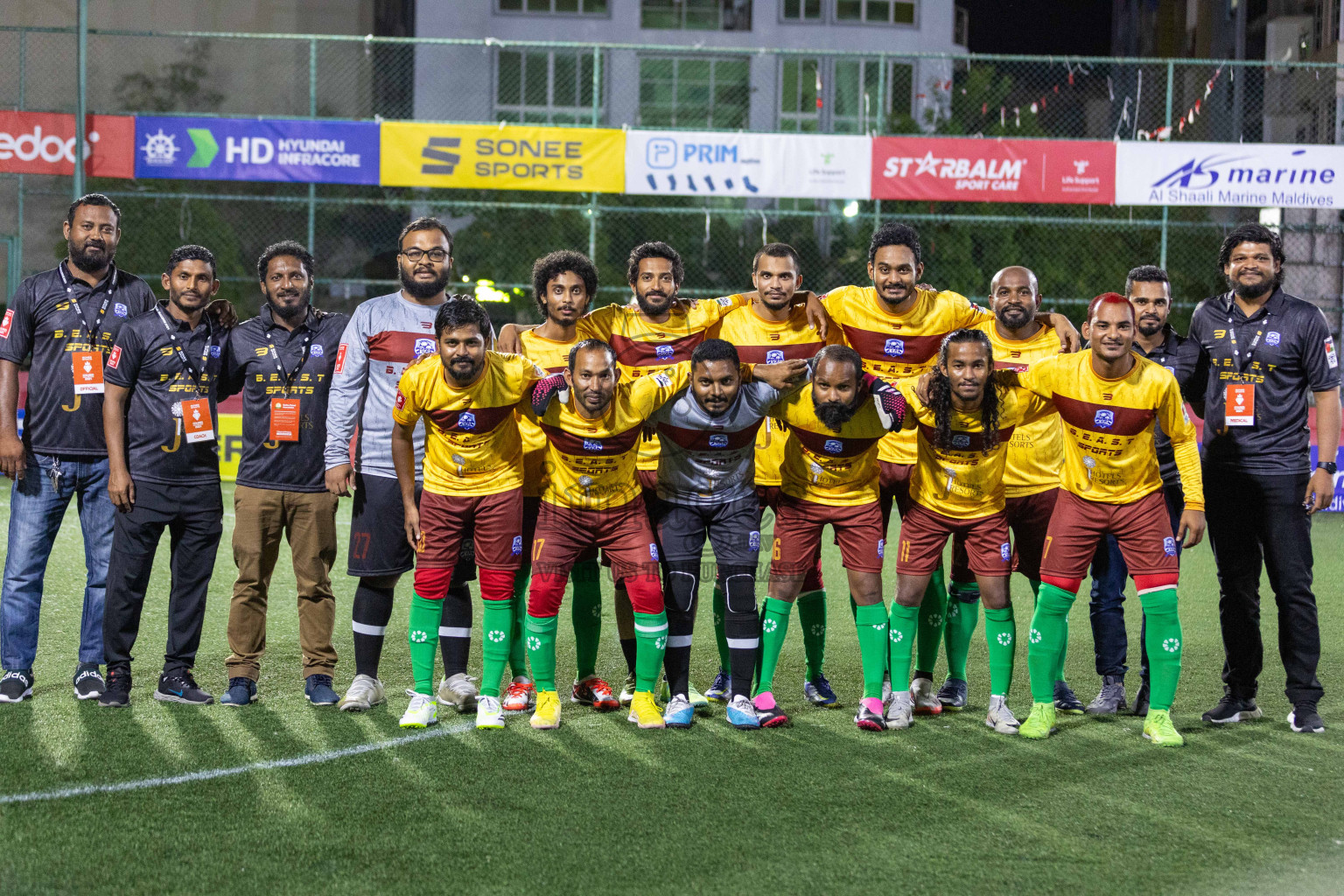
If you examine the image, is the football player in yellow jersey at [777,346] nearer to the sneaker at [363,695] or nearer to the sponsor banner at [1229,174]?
the sneaker at [363,695]

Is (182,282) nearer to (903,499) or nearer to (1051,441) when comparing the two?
(903,499)

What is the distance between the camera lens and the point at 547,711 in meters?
5.29

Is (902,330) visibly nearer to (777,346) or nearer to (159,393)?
(777,346)

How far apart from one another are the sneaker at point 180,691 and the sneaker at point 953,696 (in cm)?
314

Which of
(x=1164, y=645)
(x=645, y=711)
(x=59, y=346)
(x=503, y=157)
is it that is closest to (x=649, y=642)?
(x=645, y=711)

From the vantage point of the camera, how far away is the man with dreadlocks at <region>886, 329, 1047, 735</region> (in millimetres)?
5375

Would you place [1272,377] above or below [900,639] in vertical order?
above

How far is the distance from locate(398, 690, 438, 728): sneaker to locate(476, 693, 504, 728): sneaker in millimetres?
182

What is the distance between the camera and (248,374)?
5.70m

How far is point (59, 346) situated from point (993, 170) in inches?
464

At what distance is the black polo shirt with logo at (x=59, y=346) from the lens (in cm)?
561

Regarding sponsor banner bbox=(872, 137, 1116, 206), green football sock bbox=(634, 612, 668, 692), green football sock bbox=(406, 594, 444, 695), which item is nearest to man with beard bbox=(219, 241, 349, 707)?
green football sock bbox=(406, 594, 444, 695)

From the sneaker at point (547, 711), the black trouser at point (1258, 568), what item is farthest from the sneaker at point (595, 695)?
the black trouser at point (1258, 568)

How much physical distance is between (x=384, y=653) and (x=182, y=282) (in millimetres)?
2217
